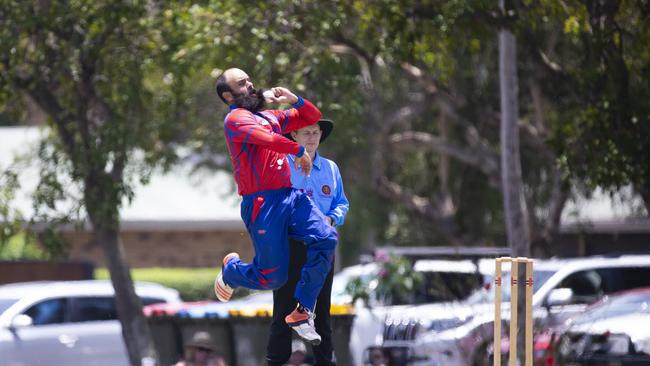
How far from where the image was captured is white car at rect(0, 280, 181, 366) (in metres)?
16.1

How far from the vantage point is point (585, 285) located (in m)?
16.7

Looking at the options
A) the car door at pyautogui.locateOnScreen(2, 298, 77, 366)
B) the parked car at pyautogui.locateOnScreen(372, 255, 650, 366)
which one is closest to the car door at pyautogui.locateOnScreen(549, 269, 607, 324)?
the parked car at pyautogui.locateOnScreen(372, 255, 650, 366)

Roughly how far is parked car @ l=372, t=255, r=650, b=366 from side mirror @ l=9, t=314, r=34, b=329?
517 centimetres

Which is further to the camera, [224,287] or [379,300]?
[379,300]

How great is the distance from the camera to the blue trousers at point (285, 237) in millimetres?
7156

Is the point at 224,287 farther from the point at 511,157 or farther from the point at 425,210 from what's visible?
the point at 425,210

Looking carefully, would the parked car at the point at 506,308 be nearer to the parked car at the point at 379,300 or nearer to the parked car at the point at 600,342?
the parked car at the point at 600,342

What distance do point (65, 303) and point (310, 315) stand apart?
1038cm

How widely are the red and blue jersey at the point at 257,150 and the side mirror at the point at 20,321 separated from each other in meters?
9.47

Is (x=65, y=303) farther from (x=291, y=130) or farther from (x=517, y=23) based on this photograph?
(x=291, y=130)

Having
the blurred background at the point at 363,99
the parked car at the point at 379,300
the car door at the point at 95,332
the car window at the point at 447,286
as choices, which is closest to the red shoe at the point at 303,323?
the blurred background at the point at 363,99

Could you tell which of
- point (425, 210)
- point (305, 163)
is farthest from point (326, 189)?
point (425, 210)

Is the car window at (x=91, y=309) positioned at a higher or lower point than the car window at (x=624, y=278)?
lower

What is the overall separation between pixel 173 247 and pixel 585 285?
16.3 metres
